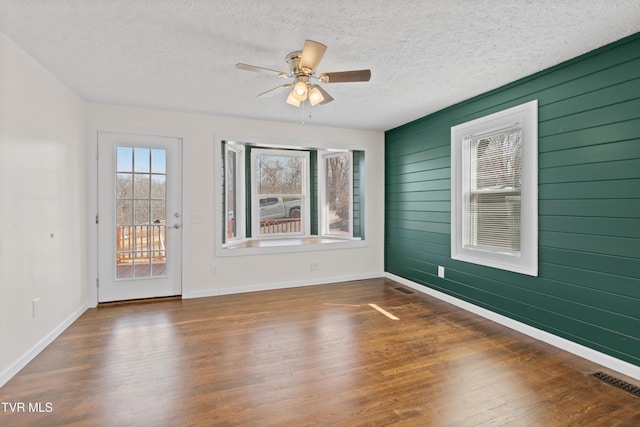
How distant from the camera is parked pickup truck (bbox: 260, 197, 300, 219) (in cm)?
545

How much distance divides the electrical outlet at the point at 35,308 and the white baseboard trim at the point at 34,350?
23cm

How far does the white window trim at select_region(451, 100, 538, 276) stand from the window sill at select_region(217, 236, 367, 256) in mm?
1735

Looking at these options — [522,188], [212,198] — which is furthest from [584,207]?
[212,198]

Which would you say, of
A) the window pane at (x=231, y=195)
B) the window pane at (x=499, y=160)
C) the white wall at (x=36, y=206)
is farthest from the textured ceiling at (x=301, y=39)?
the window pane at (x=231, y=195)

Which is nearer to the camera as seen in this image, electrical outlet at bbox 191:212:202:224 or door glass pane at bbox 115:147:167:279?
Result: door glass pane at bbox 115:147:167:279

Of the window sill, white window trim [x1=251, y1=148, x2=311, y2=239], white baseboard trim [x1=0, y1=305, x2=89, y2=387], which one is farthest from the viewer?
white window trim [x1=251, y1=148, x2=311, y2=239]

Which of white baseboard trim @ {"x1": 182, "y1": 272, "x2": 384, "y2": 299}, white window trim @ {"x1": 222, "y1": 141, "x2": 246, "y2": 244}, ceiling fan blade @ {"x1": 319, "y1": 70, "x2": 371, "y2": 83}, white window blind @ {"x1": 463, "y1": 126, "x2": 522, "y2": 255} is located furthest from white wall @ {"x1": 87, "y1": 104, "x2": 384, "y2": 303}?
ceiling fan blade @ {"x1": 319, "y1": 70, "x2": 371, "y2": 83}

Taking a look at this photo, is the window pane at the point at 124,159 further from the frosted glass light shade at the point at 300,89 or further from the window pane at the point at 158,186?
the frosted glass light shade at the point at 300,89

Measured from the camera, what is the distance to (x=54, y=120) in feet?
9.73

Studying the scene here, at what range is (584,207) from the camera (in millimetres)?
2561

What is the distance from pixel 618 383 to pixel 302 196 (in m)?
4.48

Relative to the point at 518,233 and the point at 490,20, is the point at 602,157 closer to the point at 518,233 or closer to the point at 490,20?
the point at 518,233

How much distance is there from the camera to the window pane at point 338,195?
18.0ft

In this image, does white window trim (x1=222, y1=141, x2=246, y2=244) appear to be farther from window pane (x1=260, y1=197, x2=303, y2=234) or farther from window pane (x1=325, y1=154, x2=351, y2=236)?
window pane (x1=325, y1=154, x2=351, y2=236)
